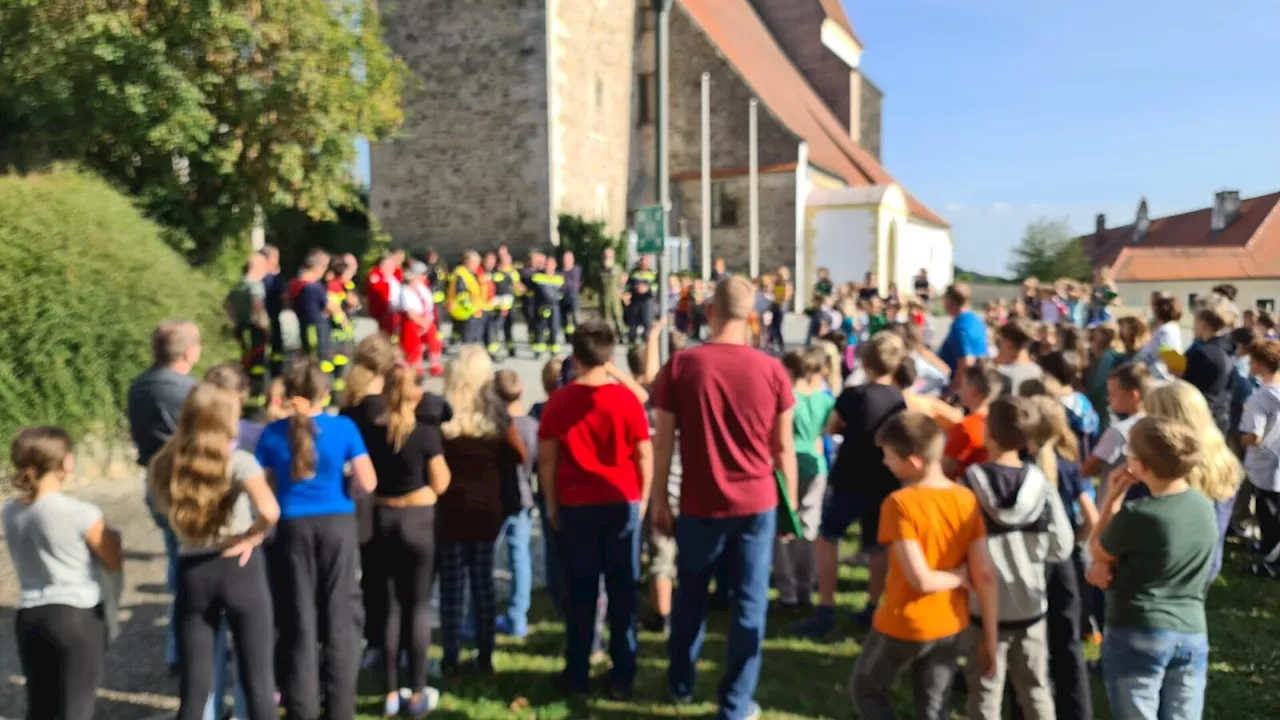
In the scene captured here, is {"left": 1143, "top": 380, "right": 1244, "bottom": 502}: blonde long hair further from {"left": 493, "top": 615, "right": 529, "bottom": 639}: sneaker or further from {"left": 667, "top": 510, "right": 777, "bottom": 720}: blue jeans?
{"left": 493, "top": 615, "right": 529, "bottom": 639}: sneaker

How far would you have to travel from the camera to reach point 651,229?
7.88m

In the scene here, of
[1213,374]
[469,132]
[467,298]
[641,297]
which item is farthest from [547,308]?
[469,132]

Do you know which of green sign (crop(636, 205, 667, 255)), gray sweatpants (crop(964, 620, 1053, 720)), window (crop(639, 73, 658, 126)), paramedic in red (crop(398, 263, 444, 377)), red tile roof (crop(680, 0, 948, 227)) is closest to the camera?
gray sweatpants (crop(964, 620, 1053, 720))

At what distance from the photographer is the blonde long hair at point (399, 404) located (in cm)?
371

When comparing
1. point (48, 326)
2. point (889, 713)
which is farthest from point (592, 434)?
point (48, 326)

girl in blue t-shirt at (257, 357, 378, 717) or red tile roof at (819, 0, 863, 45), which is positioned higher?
red tile roof at (819, 0, 863, 45)

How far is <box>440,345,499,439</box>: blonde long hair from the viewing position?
402 cm

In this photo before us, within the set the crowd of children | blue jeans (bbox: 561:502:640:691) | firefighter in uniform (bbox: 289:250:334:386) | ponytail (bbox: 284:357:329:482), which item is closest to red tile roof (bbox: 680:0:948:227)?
firefighter in uniform (bbox: 289:250:334:386)

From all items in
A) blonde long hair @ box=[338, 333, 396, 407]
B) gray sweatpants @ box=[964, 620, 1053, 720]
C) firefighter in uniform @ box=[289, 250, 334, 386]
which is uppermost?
firefighter in uniform @ box=[289, 250, 334, 386]

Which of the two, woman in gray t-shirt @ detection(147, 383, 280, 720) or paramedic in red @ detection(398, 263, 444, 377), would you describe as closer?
woman in gray t-shirt @ detection(147, 383, 280, 720)

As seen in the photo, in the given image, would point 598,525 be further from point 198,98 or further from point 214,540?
point 198,98

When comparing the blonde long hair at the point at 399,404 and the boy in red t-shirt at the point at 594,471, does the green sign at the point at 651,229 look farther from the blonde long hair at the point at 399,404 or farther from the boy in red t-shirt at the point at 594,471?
the blonde long hair at the point at 399,404

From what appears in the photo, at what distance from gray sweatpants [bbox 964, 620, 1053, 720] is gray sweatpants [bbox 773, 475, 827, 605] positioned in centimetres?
195

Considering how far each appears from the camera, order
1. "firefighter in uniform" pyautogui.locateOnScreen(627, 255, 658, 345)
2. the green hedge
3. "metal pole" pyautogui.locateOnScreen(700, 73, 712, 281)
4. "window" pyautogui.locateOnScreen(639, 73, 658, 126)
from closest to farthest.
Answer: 1. the green hedge
2. "firefighter in uniform" pyautogui.locateOnScreen(627, 255, 658, 345)
3. "metal pole" pyautogui.locateOnScreen(700, 73, 712, 281)
4. "window" pyautogui.locateOnScreen(639, 73, 658, 126)
